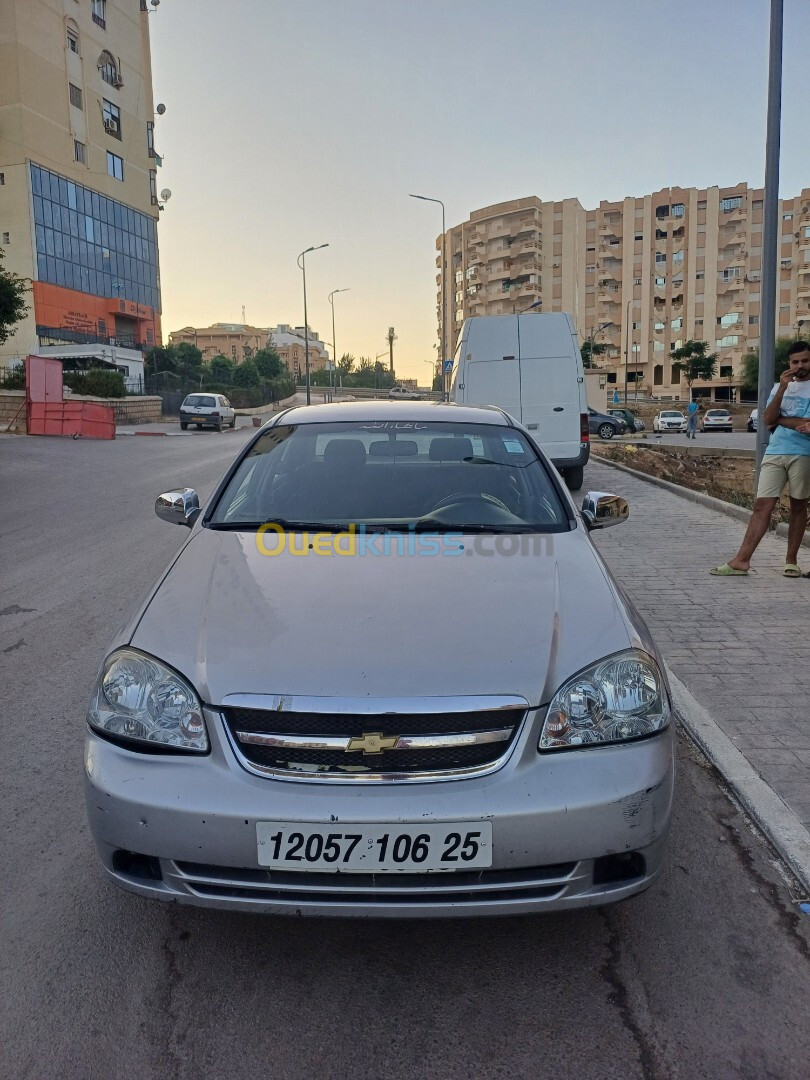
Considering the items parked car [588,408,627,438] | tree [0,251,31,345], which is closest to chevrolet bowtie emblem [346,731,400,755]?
tree [0,251,31,345]

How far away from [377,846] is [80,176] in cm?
6054

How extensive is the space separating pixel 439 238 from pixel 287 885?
116 metres

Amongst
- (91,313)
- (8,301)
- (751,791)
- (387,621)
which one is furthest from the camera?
(91,313)

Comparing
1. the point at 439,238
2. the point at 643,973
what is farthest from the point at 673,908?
the point at 439,238

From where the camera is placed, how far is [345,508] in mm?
3342

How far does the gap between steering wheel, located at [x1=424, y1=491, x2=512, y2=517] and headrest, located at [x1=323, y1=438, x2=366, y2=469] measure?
462 mm

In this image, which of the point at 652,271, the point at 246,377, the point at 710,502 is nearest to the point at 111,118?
the point at 246,377

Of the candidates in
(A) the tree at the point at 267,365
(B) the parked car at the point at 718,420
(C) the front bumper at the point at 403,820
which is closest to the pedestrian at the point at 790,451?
(C) the front bumper at the point at 403,820

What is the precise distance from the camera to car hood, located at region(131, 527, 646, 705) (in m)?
2.16

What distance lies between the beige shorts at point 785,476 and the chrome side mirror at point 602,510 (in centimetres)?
326

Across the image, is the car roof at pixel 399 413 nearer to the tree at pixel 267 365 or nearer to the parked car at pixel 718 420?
the parked car at pixel 718 420

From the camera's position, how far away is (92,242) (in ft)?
180

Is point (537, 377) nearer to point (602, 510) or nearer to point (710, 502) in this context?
point (710, 502)

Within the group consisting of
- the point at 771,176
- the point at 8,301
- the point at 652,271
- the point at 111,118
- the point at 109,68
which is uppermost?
the point at 109,68
